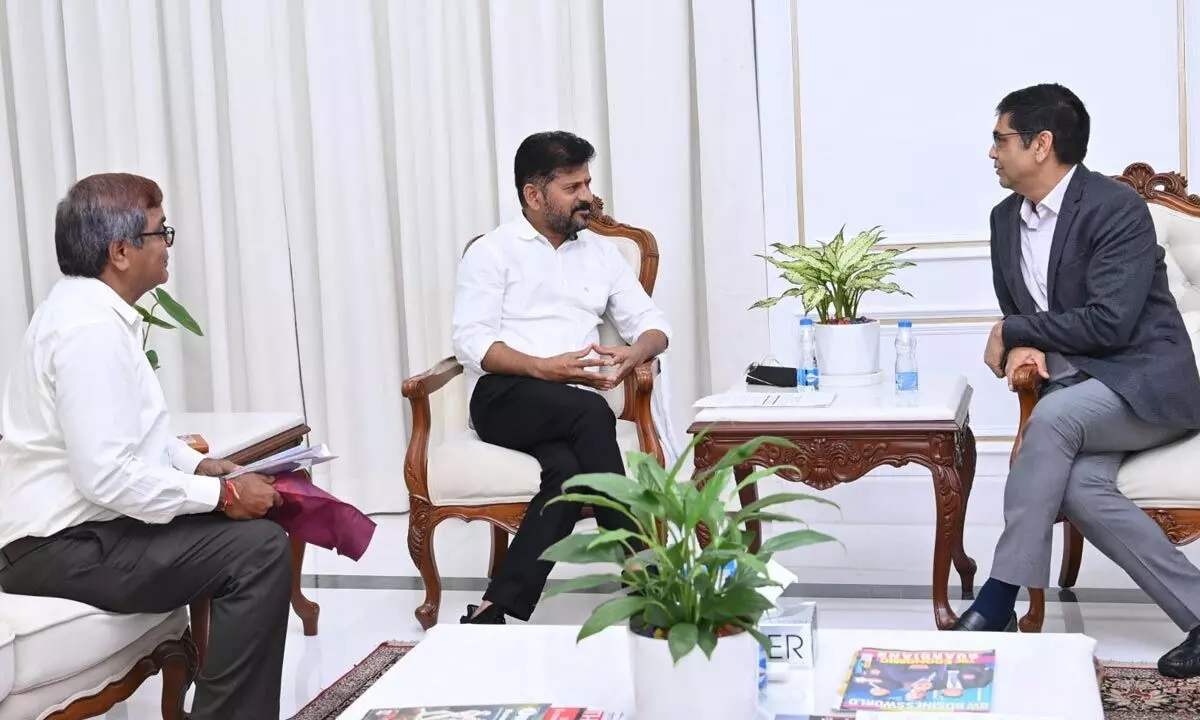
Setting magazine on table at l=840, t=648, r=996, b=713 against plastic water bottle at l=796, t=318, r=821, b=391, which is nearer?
magazine on table at l=840, t=648, r=996, b=713

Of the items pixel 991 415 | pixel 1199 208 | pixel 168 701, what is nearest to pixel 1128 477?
pixel 1199 208

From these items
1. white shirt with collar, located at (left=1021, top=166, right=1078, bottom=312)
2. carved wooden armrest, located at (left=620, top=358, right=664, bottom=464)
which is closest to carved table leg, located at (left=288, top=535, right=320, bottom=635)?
carved wooden armrest, located at (left=620, top=358, right=664, bottom=464)

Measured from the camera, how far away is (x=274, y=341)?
4.76 m

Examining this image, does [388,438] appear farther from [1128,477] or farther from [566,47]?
[1128,477]

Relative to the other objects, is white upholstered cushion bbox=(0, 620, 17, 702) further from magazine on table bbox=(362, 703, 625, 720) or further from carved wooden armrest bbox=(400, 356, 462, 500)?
carved wooden armrest bbox=(400, 356, 462, 500)

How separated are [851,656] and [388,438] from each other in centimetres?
301

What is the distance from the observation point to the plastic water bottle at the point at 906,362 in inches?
127

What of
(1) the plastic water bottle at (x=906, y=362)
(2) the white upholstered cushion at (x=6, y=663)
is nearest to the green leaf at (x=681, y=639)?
(2) the white upholstered cushion at (x=6, y=663)

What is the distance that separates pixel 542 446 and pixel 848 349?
850mm

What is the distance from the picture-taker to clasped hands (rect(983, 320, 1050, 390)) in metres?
3.06

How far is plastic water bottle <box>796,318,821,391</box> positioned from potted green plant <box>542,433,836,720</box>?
1759 millimetres

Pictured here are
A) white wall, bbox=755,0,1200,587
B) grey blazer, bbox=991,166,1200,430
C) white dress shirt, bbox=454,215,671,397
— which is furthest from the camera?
white wall, bbox=755,0,1200,587

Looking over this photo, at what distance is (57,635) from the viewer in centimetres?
225

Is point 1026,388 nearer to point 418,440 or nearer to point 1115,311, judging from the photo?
point 1115,311
